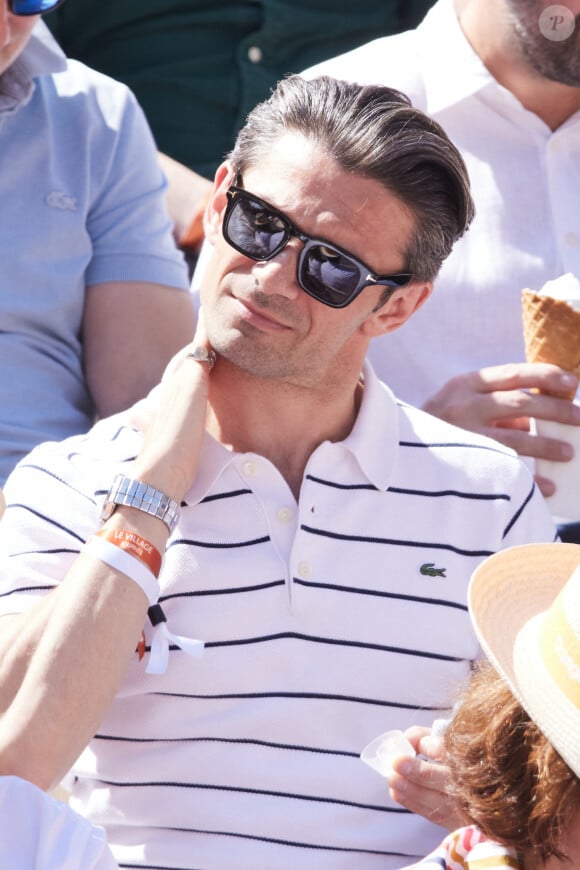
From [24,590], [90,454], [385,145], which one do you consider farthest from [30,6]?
[24,590]

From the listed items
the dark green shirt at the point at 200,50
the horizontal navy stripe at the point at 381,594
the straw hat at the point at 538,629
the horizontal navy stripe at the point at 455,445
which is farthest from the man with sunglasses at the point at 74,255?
the straw hat at the point at 538,629

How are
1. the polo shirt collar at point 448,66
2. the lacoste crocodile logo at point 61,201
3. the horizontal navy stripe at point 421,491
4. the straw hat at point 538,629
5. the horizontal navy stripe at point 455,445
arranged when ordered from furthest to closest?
the polo shirt collar at point 448,66
the lacoste crocodile logo at point 61,201
the horizontal navy stripe at point 455,445
the horizontal navy stripe at point 421,491
the straw hat at point 538,629

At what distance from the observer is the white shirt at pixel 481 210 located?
3012mm

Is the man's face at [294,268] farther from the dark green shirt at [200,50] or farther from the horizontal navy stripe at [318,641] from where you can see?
the dark green shirt at [200,50]

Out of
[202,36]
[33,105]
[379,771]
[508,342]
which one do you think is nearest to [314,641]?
[379,771]

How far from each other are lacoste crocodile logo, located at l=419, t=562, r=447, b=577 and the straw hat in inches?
19.8

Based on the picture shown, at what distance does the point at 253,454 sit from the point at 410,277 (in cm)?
41

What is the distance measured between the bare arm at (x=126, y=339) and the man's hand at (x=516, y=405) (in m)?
0.61

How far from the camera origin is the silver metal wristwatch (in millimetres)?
2115

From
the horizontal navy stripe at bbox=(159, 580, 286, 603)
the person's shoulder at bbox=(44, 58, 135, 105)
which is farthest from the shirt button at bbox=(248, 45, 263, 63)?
the horizontal navy stripe at bbox=(159, 580, 286, 603)

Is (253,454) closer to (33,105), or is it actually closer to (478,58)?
(33,105)

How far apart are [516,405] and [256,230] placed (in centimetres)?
73

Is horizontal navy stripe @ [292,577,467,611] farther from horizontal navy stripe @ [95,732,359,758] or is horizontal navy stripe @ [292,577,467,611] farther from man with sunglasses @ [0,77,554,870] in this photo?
horizontal navy stripe @ [95,732,359,758]

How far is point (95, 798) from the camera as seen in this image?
7.35 feet
